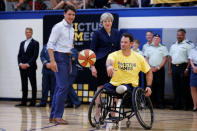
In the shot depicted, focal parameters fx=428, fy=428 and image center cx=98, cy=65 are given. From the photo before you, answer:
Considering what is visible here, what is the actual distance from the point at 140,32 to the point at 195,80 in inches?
81.9

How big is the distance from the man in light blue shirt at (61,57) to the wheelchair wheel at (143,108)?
1228 mm

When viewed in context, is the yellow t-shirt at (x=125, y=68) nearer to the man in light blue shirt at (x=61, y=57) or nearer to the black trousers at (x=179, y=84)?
the man in light blue shirt at (x=61, y=57)

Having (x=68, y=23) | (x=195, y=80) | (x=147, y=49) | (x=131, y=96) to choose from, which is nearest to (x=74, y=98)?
(x=147, y=49)

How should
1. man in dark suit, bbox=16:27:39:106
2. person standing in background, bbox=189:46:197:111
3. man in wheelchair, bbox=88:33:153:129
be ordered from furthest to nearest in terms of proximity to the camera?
man in dark suit, bbox=16:27:39:106
person standing in background, bbox=189:46:197:111
man in wheelchair, bbox=88:33:153:129

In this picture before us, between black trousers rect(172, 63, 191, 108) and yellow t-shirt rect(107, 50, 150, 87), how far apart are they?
4028mm

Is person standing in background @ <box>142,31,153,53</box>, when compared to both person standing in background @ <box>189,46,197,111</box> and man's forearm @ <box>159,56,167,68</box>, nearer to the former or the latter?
man's forearm @ <box>159,56,167,68</box>

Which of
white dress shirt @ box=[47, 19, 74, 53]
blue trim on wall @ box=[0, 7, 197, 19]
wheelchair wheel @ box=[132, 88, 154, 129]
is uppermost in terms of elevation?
blue trim on wall @ box=[0, 7, 197, 19]

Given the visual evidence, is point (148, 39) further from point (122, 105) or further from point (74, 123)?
point (122, 105)

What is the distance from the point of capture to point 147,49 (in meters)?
10.3

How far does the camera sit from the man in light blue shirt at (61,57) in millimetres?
6426

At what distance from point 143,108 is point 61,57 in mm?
1491

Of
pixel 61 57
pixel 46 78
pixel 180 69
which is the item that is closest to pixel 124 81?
pixel 61 57

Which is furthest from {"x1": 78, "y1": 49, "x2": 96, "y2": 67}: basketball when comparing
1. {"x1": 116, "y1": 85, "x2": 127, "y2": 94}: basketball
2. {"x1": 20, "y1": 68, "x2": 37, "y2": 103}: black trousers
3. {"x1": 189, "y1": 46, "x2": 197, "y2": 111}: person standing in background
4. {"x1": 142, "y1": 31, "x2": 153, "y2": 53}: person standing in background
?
{"x1": 20, "y1": 68, "x2": 37, "y2": 103}: black trousers

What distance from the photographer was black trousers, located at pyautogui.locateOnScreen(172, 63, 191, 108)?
389 inches
